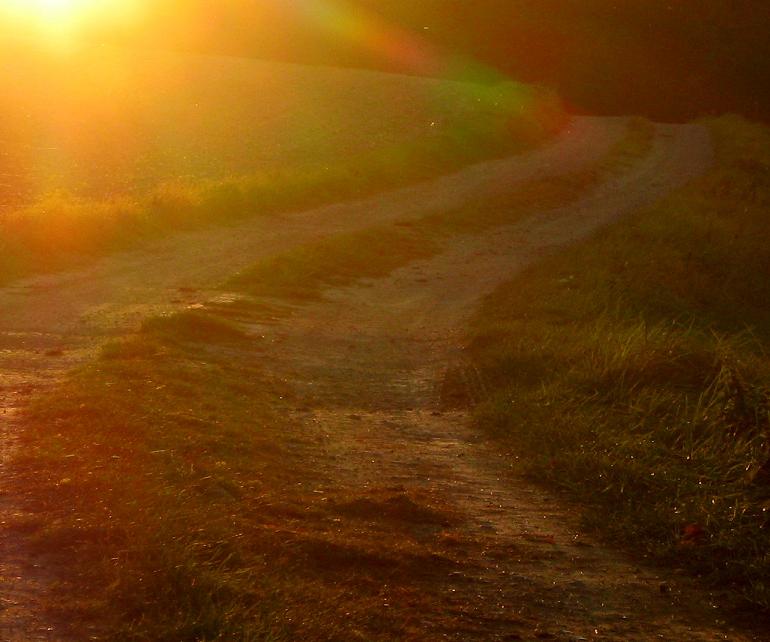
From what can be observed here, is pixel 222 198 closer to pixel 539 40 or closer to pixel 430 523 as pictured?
pixel 430 523

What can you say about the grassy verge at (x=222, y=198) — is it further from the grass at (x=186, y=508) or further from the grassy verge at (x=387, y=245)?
the grass at (x=186, y=508)

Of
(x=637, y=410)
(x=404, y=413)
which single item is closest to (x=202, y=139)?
(x=404, y=413)

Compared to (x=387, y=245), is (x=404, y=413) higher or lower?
lower

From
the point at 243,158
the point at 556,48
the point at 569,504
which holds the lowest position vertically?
the point at 569,504

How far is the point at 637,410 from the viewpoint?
6984 millimetres

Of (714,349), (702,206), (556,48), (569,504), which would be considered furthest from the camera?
(556,48)

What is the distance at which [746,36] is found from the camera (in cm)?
4872

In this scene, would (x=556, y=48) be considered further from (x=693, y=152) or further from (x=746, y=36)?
(x=693, y=152)

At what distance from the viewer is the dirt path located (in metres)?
4.68

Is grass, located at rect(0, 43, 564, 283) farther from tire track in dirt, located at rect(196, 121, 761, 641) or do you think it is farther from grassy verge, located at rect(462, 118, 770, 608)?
grassy verge, located at rect(462, 118, 770, 608)

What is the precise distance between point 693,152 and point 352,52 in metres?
17.1

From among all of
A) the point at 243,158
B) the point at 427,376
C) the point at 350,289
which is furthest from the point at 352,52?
the point at 427,376

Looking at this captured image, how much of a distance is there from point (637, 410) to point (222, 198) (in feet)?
28.5

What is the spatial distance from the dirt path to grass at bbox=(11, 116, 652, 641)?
0.17 metres
